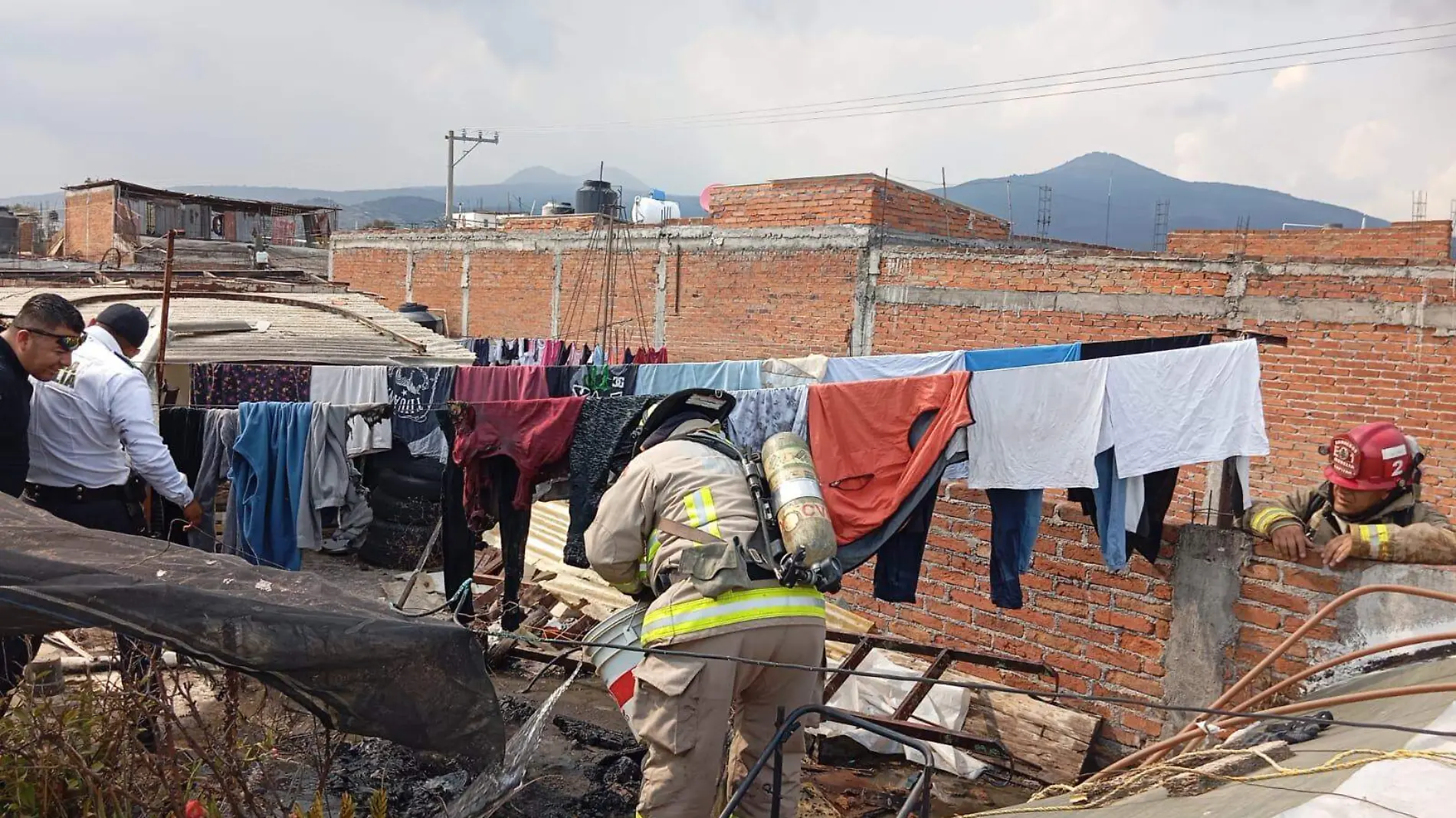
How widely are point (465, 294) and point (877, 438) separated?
1942cm

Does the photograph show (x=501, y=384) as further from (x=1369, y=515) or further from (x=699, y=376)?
(x=1369, y=515)

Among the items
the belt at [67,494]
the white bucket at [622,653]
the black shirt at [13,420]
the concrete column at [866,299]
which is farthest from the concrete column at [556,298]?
the white bucket at [622,653]

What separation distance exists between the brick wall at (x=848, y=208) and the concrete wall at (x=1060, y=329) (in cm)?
22

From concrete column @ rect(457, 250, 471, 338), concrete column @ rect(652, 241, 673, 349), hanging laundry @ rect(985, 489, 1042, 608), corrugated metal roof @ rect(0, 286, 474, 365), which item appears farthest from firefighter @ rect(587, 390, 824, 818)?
concrete column @ rect(457, 250, 471, 338)

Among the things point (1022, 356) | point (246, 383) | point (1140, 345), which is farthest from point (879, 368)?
point (246, 383)

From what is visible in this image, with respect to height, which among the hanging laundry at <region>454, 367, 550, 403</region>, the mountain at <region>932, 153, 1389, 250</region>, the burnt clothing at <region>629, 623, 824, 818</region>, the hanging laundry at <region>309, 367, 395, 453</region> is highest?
the mountain at <region>932, 153, 1389, 250</region>

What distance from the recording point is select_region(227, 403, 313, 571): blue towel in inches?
231

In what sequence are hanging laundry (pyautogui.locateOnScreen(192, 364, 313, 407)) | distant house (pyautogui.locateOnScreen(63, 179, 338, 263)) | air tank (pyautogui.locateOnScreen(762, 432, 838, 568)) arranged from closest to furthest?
air tank (pyautogui.locateOnScreen(762, 432, 838, 568))
hanging laundry (pyautogui.locateOnScreen(192, 364, 313, 407))
distant house (pyautogui.locateOnScreen(63, 179, 338, 263))

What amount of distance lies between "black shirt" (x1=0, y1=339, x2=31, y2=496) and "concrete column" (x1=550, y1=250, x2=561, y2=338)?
16.3m

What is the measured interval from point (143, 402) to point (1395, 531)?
5.94m

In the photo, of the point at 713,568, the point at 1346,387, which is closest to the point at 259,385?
the point at 713,568

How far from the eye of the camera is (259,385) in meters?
8.48

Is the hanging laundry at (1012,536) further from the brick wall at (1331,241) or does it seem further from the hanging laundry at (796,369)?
the brick wall at (1331,241)

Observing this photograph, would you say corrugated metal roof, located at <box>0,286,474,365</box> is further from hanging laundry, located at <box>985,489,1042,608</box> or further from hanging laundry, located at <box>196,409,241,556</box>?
hanging laundry, located at <box>985,489,1042,608</box>
